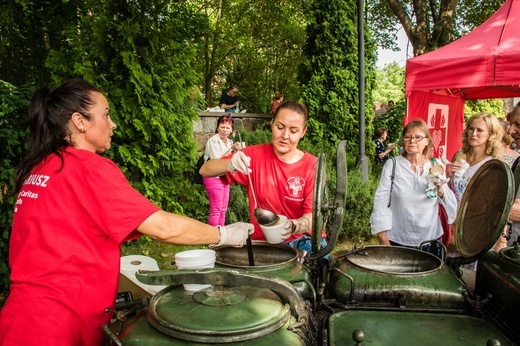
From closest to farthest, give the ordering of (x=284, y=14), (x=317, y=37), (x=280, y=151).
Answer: (x=280, y=151) < (x=317, y=37) < (x=284, y=14)

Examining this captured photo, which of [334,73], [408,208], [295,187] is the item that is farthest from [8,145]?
[334,73]

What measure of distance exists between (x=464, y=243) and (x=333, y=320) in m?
0.86

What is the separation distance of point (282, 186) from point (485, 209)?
1095 millimetres

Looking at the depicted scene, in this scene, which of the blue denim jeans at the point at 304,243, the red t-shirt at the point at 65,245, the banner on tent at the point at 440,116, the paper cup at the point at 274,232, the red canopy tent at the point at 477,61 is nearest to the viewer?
Answer: the red t-shirt at the point at 65,245

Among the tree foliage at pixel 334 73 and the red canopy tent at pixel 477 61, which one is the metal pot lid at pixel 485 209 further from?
the tree foliage at pixel 334 73

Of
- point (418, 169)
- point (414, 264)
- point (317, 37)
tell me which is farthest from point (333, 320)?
point (317, 37)

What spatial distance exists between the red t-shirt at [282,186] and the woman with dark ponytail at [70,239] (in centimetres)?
101

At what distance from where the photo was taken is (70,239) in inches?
58.3

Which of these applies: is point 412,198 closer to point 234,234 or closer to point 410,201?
point 410,201

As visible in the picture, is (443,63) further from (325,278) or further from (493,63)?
(325,278)

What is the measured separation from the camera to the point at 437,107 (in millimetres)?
7898

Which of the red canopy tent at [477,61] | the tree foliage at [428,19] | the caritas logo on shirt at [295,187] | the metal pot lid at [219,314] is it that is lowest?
the metal pot lid at [219,314]

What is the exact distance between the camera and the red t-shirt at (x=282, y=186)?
2.52m

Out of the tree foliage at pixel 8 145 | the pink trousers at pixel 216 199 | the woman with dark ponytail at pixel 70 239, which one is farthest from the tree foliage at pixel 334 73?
the woman with dark ponytail at pixel 70 239
